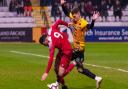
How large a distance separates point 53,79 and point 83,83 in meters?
1.42

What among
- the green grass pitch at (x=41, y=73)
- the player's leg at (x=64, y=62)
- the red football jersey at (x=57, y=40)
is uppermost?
the red football jersey at (x=57, y=40)

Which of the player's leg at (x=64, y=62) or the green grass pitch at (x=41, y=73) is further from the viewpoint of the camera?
the green grass pitch at (x=41, y=73)

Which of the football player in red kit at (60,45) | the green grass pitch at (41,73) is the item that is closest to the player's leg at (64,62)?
the football player in red kit at (60,45)

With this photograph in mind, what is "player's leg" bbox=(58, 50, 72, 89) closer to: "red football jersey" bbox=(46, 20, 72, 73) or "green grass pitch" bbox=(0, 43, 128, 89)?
"red football jersey" bbox=(46, 20, 72, 73)

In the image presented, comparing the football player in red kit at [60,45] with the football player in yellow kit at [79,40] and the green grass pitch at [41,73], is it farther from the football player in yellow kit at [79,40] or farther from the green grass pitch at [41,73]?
the green grass pitch at [41,73]

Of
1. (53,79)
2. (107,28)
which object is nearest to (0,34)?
(107,28)

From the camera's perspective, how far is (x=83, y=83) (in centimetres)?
1577

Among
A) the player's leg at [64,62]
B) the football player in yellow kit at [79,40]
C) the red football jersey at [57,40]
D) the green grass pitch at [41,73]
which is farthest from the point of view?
the green grass pitch at [41,73]

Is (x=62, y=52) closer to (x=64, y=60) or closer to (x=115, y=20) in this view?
(x=64, y=60)

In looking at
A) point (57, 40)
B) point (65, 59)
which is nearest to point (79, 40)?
point (65, 59)

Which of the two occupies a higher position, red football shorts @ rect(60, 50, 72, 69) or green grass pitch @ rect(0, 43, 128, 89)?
red football shorts @ rect(60, 50, 72, 69)

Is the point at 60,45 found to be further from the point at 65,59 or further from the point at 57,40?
the point at 65,59

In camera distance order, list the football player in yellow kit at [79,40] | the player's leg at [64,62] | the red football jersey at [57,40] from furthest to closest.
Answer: the football player in yellow kit at [79,40], the player's leg at [64,62], the red football jersey at [57,40]

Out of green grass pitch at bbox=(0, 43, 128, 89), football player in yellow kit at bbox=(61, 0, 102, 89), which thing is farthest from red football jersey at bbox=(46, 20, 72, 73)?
green grass pitch at bbox=(0, 43, 128, 89)
